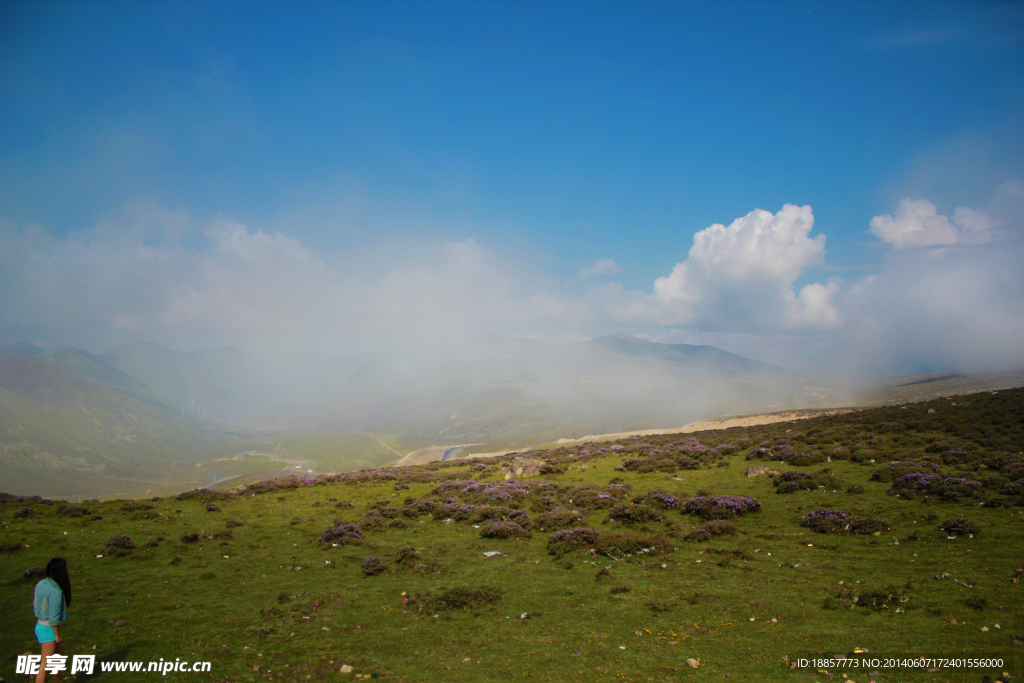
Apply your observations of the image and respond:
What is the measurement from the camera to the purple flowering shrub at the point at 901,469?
981 inches

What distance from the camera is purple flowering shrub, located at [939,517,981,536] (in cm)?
1670

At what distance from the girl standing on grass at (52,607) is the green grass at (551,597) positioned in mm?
2465

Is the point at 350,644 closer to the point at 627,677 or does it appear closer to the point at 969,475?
the point at 627,677

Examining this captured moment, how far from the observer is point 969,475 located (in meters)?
23.4

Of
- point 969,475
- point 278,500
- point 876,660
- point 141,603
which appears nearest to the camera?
point 876,660

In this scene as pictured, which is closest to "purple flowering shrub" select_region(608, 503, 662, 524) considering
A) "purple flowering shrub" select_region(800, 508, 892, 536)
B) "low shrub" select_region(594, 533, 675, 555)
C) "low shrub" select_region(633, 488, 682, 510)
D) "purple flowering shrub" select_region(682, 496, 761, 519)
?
"low shrub" select_region(633, 488, 682, 510)

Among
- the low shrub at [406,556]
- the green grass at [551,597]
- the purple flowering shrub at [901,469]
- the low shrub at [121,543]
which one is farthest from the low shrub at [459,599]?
the purple flowering shrub at [901,469]

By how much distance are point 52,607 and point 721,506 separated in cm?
2765

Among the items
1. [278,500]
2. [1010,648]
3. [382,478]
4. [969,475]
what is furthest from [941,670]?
[382,478]

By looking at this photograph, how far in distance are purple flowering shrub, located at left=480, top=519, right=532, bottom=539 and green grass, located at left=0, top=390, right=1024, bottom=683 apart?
0.68 m

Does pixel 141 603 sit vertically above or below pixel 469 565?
above

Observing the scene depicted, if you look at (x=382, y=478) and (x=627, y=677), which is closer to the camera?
(x=627, y=677)

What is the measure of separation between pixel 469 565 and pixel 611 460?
30790 millimetres

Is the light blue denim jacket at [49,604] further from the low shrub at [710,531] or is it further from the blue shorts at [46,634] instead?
the low shrub at [710,531]
